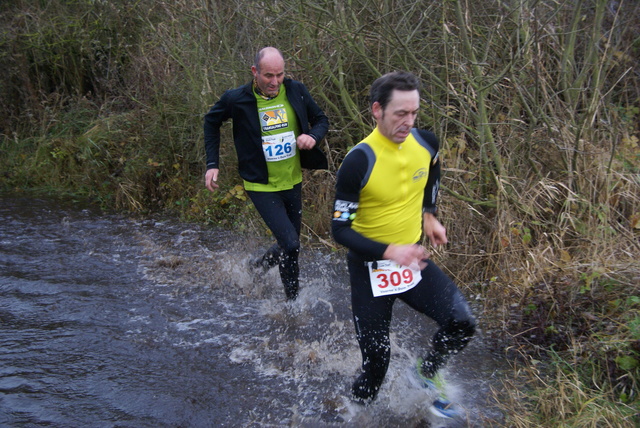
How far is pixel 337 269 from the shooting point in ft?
22.4

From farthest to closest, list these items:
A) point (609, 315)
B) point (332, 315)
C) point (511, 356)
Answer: point (332, 315), point (511, 356), point (609, 315)

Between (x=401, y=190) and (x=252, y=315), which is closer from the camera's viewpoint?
(x=401, y=190)

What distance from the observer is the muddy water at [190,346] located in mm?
3979

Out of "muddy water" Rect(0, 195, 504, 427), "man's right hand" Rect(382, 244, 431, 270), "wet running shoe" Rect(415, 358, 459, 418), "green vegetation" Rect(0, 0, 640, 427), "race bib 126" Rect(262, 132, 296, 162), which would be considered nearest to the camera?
"man's right hand" Rect(382, 244, 431, 270)

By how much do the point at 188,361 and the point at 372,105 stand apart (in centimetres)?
250

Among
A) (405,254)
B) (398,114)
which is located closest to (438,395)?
(405,254)

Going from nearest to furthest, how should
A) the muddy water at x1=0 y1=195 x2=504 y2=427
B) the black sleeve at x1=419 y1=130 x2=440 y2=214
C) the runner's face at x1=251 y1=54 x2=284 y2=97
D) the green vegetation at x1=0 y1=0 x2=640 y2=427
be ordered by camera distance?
the black sleeve at x1=419 y1=130 x2=440 y2=214
the muddy water at x1=0 y1=195 x2=504 y2=427
the green vegetation at x1=0 y1=0 x2=640 y2=427
the runner's face at x1=251 y1=54 x2=284 y2=97

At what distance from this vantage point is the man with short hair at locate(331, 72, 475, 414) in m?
3.23

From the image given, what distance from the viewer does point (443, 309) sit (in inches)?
134

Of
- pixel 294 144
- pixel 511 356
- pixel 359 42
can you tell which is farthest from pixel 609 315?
pixel 359 42

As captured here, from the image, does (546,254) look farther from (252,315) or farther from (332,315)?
(252,315)

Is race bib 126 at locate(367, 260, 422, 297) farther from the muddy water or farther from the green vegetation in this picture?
the green vegetation

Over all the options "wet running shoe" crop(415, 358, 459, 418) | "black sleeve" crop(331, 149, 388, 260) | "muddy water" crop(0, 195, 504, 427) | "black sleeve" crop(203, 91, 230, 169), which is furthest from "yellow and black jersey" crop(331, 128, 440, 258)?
"black sleeve" crop(203, 91, 230, 169)

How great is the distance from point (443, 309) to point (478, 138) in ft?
10.9
